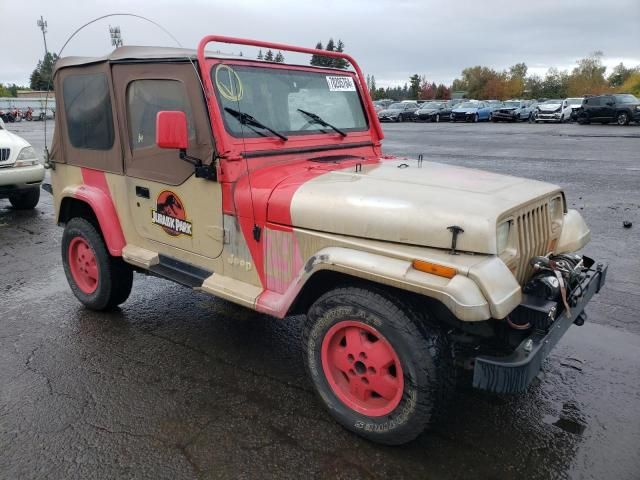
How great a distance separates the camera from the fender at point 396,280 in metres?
2.23

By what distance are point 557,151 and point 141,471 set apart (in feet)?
53.6

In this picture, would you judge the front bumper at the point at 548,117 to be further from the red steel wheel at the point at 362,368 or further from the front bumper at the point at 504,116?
the red steel wheel at the point at 362,368

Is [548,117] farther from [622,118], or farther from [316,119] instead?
[316,119]

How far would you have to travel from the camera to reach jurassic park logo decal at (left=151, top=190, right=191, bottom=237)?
349 centimetres

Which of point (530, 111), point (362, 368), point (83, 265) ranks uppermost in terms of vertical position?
point (530, 111)

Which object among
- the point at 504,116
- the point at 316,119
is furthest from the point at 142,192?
the point at 504,116

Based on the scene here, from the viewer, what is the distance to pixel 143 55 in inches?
141

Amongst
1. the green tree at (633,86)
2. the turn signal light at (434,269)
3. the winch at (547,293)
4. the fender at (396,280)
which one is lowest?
the winch at (547,293)

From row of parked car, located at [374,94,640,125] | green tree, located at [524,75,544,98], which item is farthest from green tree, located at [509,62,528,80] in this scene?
row of parked car, located at [374,94,640,125]

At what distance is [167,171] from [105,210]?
85 cm

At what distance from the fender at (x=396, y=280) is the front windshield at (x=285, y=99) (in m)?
1.08

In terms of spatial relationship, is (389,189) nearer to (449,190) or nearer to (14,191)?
(449,190)

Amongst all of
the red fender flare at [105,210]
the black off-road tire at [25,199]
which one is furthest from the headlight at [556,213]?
the black off-road tire at [25,199]

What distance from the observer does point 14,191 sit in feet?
26.7
